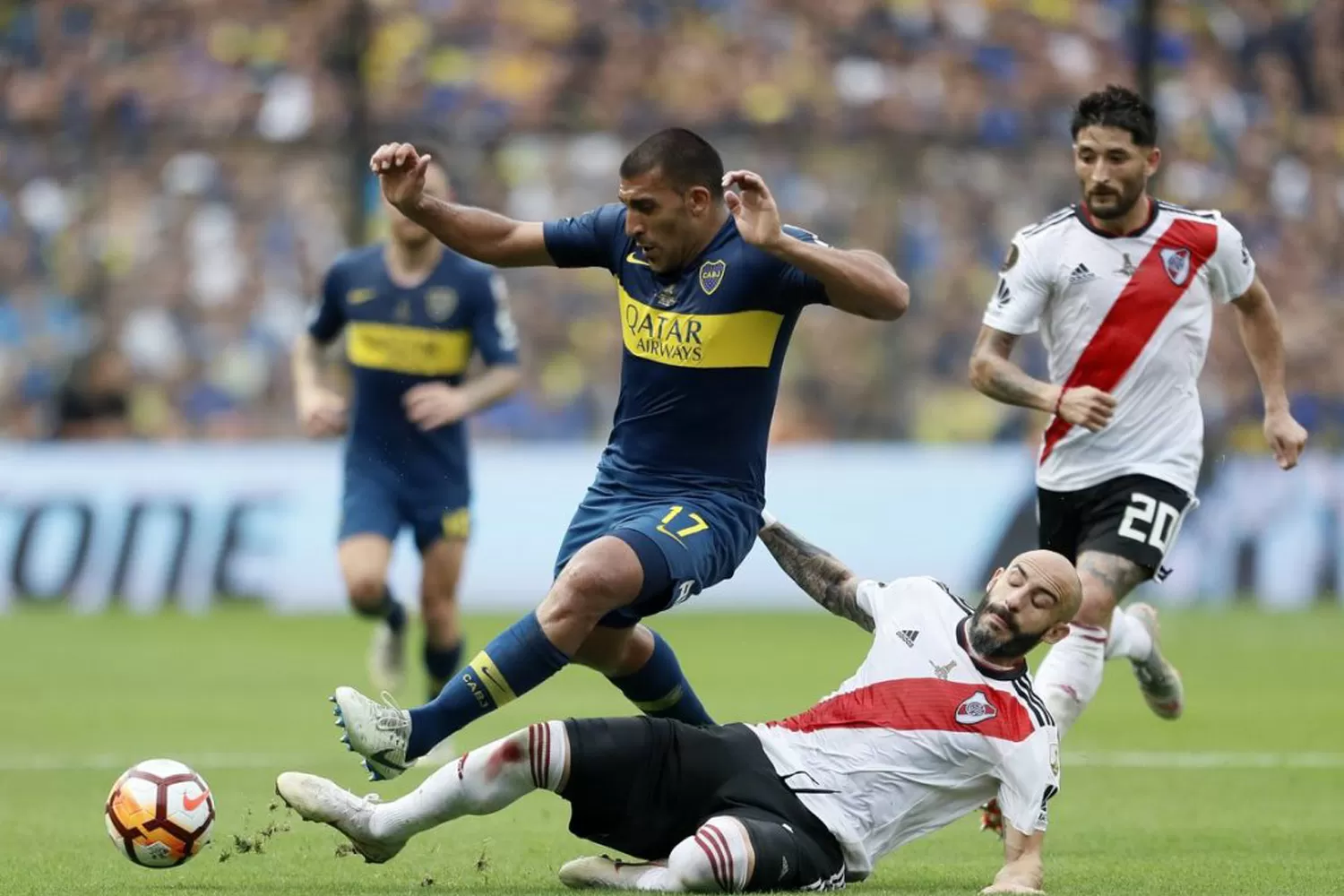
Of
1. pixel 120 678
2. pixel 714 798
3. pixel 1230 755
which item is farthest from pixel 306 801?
pixel 120 678

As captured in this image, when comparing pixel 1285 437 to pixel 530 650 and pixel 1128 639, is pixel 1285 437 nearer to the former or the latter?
pixel 1128 639

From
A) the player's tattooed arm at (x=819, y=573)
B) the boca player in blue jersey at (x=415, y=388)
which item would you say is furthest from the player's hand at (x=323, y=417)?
the player's tattooed arm at (x=819, y=573)

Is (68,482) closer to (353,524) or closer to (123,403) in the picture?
(123,403)

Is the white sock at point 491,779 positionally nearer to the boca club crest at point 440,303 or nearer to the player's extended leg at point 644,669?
the player's extended leg at point 644,669

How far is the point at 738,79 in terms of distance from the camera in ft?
70.7

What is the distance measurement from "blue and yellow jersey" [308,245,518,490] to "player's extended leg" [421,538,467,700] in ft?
1.18

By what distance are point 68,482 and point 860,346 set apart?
24.0 feet

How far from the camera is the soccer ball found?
6504 millimetres

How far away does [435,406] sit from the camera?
997 centimetres

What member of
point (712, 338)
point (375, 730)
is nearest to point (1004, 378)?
point (712, 338)

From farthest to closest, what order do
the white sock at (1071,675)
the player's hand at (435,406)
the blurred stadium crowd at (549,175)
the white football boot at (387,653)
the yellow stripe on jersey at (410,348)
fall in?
1. the blurred stadium crowd at (549,175)
2. the white football boot at (387,653)
3. the yellow stripe on jersey at (410,348)
4. the player's hand at (435,406)
5. the white sock at (1071,675)

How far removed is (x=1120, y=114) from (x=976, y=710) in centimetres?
282

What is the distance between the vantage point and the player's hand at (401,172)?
7125mm

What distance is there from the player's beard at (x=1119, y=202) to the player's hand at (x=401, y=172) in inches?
109
